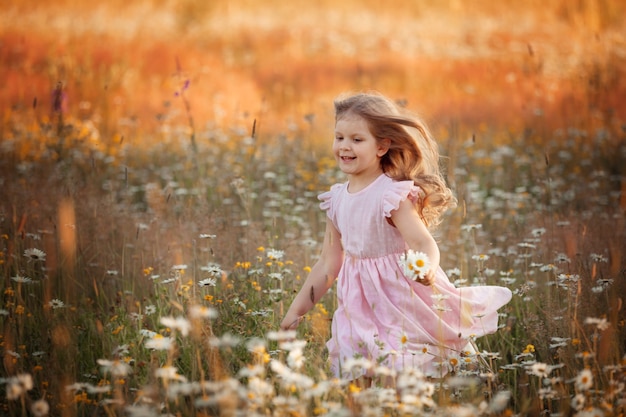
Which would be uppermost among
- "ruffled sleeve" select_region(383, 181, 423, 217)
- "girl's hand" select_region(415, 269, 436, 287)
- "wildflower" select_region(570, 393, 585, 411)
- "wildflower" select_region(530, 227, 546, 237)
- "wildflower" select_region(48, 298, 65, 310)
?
"ruffled sleeve" select_region(383, 181, 423, 217)

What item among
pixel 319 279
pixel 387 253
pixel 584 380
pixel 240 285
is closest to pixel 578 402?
pixel 584 380

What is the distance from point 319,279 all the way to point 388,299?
0.36m

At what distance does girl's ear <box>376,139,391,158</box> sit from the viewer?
323 centimetres

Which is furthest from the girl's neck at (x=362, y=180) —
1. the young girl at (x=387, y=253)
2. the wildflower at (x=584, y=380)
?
the wildflower at (x=584, y=380)

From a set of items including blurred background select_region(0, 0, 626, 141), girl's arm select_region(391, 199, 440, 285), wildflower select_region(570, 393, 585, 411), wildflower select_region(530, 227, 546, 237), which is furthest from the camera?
blurred background select_region(0, 0, 626, 141)

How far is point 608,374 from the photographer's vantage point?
296 cm

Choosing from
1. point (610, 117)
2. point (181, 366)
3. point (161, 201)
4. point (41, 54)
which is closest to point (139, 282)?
point (161, 201)

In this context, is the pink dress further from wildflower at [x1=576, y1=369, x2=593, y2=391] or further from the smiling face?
wildflower at [x1=576, y1=369, x2=593, y2=391]

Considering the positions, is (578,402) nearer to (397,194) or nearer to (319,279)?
(397,194)

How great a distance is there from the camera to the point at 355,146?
3172 millimetres

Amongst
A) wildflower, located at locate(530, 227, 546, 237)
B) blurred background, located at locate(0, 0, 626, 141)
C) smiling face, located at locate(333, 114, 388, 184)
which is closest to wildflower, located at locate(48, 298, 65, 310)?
smiling face, located at locate(333, 114, 388, 184)

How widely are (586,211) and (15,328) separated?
413 cm

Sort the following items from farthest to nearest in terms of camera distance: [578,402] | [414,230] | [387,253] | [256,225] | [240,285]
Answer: [256,225] → [240,285] → [387,253] → [414,230] → [578,402]

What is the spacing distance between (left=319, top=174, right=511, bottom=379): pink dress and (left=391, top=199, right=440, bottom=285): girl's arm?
40mm
